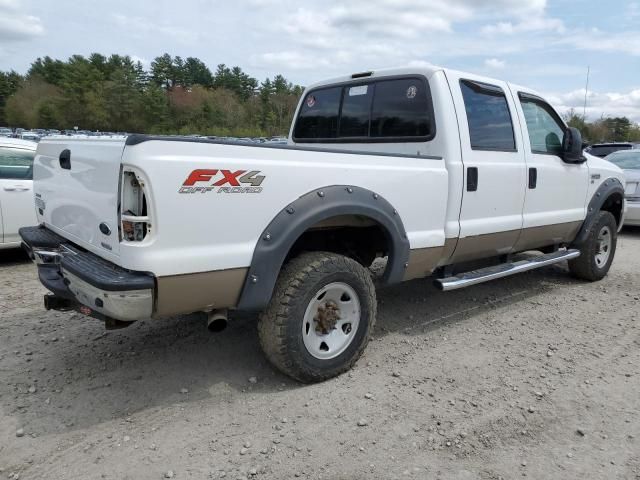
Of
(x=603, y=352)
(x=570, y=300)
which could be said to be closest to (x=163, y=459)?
(x=603, y=352)

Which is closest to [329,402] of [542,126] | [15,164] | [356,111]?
[356,111]

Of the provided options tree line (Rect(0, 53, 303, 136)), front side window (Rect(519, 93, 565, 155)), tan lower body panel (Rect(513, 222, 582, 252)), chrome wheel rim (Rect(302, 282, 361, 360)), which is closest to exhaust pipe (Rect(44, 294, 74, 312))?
chrome wheel rim (Rect(302, 282, 361, 360))

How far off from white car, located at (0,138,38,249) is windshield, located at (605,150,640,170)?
1027 centimetres

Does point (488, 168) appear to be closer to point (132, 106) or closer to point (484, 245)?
point (484, 245)

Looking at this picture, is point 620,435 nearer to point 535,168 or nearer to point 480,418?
point 480,418

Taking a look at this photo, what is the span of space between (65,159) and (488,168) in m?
3.17

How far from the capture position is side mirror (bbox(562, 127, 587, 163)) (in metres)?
5.14

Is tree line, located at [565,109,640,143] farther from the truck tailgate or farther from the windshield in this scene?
the truck tailgate

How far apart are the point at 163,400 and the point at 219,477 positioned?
0.86m

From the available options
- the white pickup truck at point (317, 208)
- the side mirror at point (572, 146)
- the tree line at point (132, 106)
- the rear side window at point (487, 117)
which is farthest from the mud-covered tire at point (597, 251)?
the tree line at point (132, 106)

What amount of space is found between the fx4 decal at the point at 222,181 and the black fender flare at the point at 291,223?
0.27 metres

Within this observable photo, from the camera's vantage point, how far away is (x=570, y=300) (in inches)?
214

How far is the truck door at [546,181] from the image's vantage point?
4863mm

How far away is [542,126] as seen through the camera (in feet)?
16.9
